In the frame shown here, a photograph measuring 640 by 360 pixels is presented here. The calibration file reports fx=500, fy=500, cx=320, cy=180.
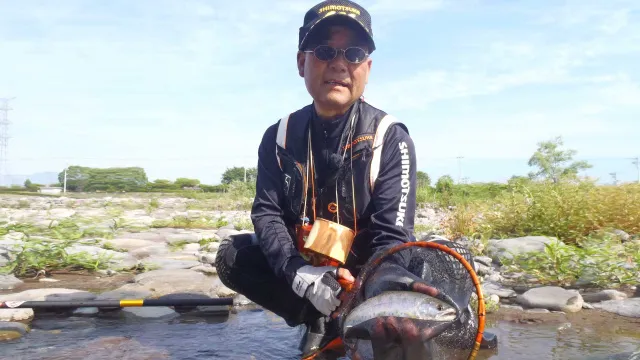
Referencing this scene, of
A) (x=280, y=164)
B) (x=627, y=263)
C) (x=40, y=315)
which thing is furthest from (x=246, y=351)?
(x=627, y=263)

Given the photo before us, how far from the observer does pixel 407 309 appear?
193cm

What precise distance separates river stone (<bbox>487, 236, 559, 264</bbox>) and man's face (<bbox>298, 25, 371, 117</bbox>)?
11.5 ft

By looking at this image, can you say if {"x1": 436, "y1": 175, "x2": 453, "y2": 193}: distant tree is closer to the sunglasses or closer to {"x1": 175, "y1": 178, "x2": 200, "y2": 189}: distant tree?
the sunglasses

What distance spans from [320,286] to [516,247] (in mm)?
4129

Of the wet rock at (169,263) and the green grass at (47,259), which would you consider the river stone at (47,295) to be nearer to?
the green grass at (47,259)

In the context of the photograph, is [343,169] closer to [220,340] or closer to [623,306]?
[220,340]

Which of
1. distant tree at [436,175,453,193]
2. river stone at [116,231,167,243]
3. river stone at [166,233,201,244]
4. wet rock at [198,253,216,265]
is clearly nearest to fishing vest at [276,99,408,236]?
wet rock at [198,253,216,265]

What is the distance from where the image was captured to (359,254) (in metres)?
3.39

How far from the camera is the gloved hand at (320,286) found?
2658 mm

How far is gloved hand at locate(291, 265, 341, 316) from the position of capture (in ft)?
8.72

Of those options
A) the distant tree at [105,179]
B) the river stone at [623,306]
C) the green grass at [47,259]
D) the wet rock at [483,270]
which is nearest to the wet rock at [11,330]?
the green grass at [47,259]

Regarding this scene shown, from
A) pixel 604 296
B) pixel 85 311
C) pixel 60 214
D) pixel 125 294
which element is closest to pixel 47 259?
pixel 125 294

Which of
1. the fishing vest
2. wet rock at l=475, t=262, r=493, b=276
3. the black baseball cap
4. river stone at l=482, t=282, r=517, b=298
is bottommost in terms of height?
river stone at l=482, t=282, r=517, b=298

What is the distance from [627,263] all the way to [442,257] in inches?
164
